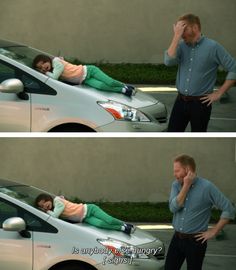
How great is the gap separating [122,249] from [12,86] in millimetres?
1608

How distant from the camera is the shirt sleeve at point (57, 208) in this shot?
7397 millimetres

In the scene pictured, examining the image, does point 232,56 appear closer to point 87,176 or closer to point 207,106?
point 207,106

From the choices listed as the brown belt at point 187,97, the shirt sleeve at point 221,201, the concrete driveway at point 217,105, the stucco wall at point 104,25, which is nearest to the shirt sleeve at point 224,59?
the stucco wall at point 104,25

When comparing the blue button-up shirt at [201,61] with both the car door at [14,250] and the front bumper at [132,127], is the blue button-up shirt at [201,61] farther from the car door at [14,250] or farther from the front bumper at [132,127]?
the car door at [14,250]

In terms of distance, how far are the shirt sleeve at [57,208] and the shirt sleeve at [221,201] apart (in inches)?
49.2

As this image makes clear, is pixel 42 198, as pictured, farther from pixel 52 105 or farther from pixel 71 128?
pixel 52 105

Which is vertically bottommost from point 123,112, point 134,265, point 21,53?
point 134,265

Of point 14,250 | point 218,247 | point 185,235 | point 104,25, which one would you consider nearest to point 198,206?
point 185,235

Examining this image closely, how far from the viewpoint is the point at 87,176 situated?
307 inches

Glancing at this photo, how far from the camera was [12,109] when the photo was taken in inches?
297

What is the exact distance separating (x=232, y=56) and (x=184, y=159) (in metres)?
0.98

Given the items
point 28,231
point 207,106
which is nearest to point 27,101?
point 28,231

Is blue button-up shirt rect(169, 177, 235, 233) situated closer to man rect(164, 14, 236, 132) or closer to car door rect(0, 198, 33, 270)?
man rect(164, 14, 236, 132)

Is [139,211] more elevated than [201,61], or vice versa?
[201,61]
